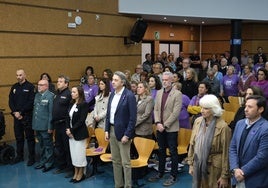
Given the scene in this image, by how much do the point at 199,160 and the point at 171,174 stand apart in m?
1.75

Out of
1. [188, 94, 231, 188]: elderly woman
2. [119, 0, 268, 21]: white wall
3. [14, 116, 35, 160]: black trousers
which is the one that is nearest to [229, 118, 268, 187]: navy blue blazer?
[188, 94, 231, 188]: elderly woman

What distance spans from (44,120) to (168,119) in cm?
215

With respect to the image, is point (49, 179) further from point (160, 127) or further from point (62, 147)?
point (160, 127)

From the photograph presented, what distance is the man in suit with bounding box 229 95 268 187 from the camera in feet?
9.73

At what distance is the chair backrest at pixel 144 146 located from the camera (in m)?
4.81

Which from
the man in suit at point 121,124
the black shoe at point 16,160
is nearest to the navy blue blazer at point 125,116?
the man in suit at point 121,124

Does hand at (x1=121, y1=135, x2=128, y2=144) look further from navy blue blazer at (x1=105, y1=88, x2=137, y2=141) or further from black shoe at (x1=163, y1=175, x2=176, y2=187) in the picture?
black shoe at (x1=163, y1=175, x2=176, y2=187)

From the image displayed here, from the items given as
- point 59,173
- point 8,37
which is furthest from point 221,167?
point 8,37

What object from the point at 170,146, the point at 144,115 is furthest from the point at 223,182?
the point at 144,115

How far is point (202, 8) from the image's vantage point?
11195 millimetres

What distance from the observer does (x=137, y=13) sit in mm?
10125

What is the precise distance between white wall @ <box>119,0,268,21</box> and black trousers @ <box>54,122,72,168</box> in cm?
542

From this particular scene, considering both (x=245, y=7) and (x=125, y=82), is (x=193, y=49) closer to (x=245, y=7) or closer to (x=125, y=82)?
(x=245, y=7)

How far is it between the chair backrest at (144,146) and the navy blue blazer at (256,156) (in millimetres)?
1808
